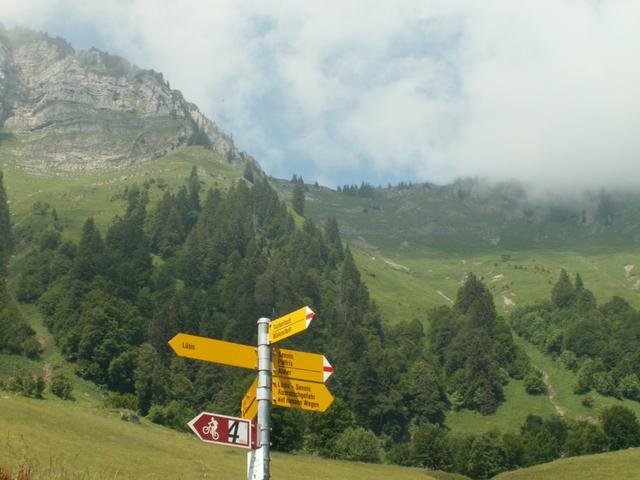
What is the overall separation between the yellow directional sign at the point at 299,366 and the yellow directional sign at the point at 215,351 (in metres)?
0.46

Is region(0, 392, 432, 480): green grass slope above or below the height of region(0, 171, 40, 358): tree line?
below

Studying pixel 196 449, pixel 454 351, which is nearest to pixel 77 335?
pixel 196 449

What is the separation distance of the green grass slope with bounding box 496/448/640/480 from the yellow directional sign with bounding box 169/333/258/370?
6286 centimetres

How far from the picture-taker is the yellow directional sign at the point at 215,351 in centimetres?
1433

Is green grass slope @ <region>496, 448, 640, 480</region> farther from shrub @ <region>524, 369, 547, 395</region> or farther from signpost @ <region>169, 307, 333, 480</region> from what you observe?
shrub @ <region>524, 369, 547, 395</region>

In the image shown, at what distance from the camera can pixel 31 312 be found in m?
153

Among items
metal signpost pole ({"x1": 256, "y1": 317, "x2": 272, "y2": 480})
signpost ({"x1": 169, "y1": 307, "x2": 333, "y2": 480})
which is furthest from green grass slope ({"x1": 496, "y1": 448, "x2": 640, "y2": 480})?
metal signpost pole ({"x1": 256, "y1": 317, "x2": 272, "y2": 480})

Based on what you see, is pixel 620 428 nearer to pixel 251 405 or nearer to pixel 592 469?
pixel 592 469

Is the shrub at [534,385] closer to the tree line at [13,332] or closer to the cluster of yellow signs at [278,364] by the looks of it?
the tree line at [13,332]

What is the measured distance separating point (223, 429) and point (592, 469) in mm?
67892

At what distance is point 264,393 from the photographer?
518 inches

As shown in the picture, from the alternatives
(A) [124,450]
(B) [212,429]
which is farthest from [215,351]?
(A) [124,450]

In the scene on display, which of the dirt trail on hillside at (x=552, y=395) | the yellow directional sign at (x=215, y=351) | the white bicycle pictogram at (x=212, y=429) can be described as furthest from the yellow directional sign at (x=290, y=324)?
the dirt trail on hillside at (x=552, y=395)

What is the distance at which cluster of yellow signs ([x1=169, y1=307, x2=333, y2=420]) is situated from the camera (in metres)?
14.3
